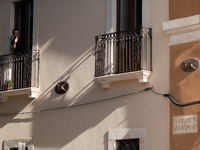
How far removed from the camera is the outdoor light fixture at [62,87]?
1430 centimetres

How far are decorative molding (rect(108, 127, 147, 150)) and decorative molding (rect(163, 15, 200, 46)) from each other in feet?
6.67

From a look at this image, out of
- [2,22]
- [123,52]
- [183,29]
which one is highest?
[2,22]

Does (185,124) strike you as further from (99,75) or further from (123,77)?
(99,75)

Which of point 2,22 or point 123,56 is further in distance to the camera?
point 2,22

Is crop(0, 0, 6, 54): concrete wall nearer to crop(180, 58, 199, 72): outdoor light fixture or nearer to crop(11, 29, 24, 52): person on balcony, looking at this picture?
crop(11, 29, 24, 52): person on balcony

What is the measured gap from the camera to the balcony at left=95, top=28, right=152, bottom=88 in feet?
42.2

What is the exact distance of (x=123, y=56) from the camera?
43.9ft

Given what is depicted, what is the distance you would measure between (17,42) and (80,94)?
284 cm

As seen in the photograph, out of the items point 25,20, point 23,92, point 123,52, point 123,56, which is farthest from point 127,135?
point 25,20

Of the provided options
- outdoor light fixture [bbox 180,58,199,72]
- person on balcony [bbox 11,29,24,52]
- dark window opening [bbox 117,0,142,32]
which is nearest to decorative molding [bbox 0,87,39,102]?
person on balcony [bbox 11,29,24,52]

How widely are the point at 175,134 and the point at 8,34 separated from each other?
20.1ft

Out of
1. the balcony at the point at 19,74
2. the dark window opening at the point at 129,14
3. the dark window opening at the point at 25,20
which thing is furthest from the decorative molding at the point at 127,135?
the dark window opening at the point at 25,20

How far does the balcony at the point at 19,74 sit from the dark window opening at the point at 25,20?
61cm

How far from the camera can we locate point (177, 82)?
1232 cm
